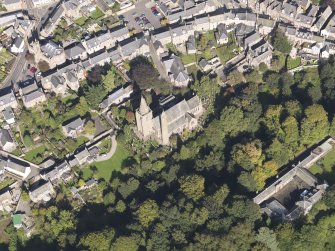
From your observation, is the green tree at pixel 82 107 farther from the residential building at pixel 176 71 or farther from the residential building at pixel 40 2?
the residential building at pixel 40 2

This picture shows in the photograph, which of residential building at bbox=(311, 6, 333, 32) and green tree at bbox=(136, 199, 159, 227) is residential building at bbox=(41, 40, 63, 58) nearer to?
green tree at bbox=(136, 199, 159, 227)

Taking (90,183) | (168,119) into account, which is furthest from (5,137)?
(168,119)

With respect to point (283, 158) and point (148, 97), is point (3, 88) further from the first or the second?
point (283, 158)

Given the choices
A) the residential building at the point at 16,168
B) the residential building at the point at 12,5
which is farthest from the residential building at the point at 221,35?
the residential building at the point at 16,168

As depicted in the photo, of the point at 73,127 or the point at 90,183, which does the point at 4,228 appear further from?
the point at 73,127

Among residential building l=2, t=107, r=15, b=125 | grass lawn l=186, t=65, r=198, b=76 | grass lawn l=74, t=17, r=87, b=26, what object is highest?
grass lawn l=74, t=17, r=87, b=26

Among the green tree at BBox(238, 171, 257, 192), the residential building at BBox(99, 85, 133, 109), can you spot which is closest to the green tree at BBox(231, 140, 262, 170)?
the green tree at BBox(238, 171, 257, 192)
